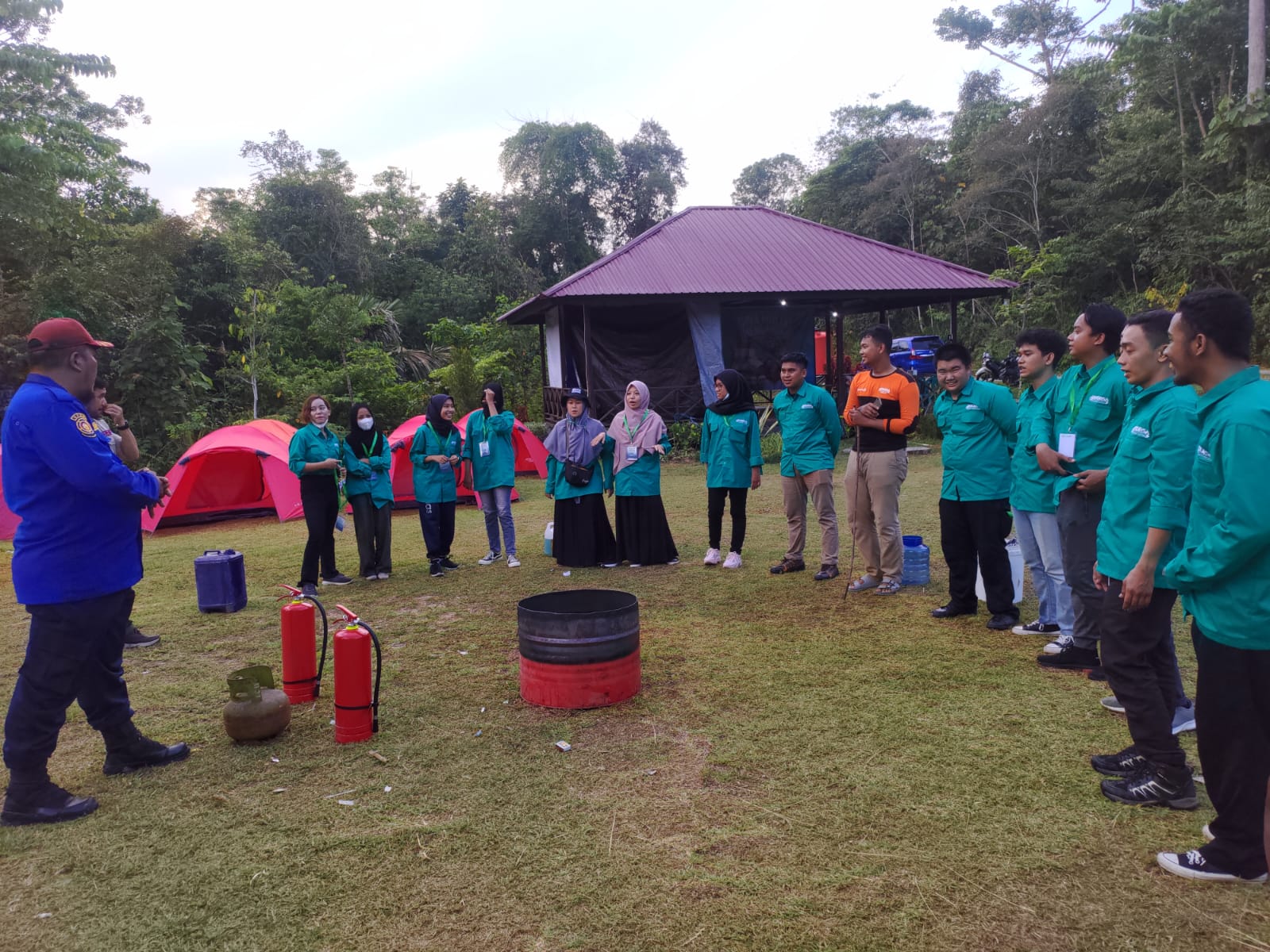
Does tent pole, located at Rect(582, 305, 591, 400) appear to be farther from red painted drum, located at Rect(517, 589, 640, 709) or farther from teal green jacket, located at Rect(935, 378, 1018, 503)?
red painted drum, located at Rect(517, 589, 640, 709)

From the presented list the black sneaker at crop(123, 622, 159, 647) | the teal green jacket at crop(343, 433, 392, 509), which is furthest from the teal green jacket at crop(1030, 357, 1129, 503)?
the black sneaker at crop(123, 622, 159, 647)

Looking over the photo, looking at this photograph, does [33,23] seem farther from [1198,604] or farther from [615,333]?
[1198,604]

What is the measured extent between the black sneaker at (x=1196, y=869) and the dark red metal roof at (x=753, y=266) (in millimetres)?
13870

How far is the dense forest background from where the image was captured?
56.5 ft

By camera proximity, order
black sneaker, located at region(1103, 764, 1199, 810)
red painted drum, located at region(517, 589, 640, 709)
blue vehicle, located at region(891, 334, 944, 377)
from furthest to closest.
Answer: blue vehicle, located at region(891, 334, 944, 377) < red painted drum, located at region(517, 589, 640, 709) < black sneaker, located at region(1103, 764, 1199, 810)

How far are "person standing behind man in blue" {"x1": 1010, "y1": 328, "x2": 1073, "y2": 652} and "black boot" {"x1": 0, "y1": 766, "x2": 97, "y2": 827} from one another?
16.1 ft

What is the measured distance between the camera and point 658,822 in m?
3.21

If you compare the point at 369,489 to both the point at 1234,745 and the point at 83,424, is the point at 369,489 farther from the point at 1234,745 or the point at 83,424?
the point at 1234,745

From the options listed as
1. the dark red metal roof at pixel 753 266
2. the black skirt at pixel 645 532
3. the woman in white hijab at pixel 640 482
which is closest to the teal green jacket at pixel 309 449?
the woman in white hijab at pixel 640 482

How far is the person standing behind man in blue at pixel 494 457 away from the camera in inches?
317

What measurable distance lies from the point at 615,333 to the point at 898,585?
11872 mm

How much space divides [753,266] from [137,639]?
45.8ft

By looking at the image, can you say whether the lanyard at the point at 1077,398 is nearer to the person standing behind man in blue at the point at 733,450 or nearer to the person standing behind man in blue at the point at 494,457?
the person standing behind man in blue at the point at 733,450

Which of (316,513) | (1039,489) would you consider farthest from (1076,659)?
(316,513)
